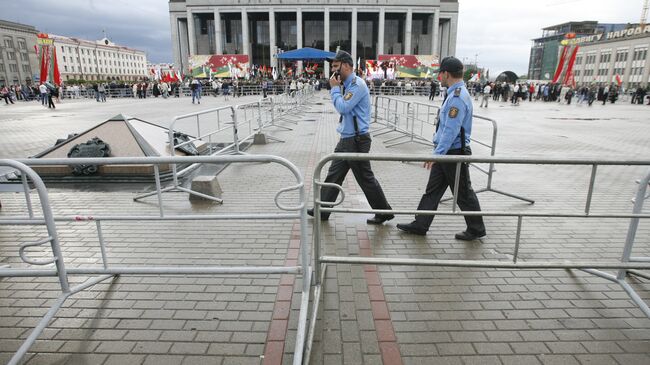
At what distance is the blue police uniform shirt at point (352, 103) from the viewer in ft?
15.2

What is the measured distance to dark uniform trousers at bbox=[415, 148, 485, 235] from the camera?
175 inches

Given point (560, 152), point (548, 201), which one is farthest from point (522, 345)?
point (560, 152)

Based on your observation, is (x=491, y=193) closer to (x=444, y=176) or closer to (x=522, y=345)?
(x=444, y=176)

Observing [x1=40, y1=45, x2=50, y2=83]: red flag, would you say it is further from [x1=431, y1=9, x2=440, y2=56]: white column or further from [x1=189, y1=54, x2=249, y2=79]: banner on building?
[x1=431, y1=9, x2=440, y2=56]: white column

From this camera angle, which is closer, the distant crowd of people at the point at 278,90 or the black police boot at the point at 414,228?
the black police boot at the point at 414,228

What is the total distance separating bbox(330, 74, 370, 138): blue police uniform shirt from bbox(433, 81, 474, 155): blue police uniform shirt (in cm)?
94

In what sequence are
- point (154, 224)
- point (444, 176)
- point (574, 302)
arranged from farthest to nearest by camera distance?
point (154, 224) < point (444, 176) < point (574, 302)

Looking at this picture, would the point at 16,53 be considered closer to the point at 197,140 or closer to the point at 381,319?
the point at 197,140

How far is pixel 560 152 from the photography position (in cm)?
1036

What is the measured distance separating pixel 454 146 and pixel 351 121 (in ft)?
4.15

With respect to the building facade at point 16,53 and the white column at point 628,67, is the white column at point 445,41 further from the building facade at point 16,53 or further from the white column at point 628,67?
the building facade at point 16,53

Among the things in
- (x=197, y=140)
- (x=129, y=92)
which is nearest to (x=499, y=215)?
(x=197, y=140)

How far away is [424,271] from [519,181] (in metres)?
4.70

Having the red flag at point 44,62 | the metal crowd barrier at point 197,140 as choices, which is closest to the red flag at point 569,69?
the metal crowd barrier at point 197,140
